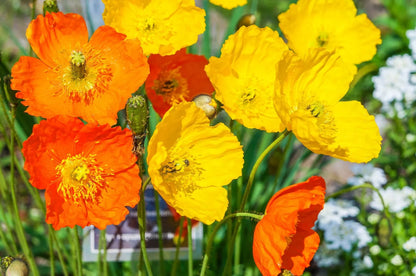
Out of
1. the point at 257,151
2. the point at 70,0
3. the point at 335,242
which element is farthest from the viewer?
the point at 70,0

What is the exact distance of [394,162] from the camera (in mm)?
2121

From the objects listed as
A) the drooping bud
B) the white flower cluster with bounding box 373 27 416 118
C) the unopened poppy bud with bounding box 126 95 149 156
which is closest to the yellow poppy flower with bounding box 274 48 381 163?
the unopened poppy bud with bounding box 126 95 149 156

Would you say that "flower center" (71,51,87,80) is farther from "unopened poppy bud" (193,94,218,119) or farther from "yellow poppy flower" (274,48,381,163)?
"yellow poppy flower" (274,48,381,163)

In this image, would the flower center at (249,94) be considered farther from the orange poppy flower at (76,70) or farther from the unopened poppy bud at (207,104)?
the orange poppy flower at (76,70)

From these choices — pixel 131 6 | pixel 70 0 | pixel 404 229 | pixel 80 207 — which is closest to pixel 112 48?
pixel 131 6

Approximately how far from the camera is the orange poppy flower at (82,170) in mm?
881

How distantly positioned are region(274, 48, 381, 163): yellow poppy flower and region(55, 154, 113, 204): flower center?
37 centimetres

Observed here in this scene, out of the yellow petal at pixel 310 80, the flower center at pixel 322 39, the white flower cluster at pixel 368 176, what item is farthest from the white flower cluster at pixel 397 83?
the yellow petal at pixel 310 80

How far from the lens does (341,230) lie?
1.55 metres

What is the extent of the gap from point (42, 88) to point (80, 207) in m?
0.24

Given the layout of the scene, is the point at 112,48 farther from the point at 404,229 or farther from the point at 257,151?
the point at 404,229

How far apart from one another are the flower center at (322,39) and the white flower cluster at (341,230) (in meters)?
0.57

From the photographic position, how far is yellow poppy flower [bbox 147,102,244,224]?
2.98ft

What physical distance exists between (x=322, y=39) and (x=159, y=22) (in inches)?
15.8
